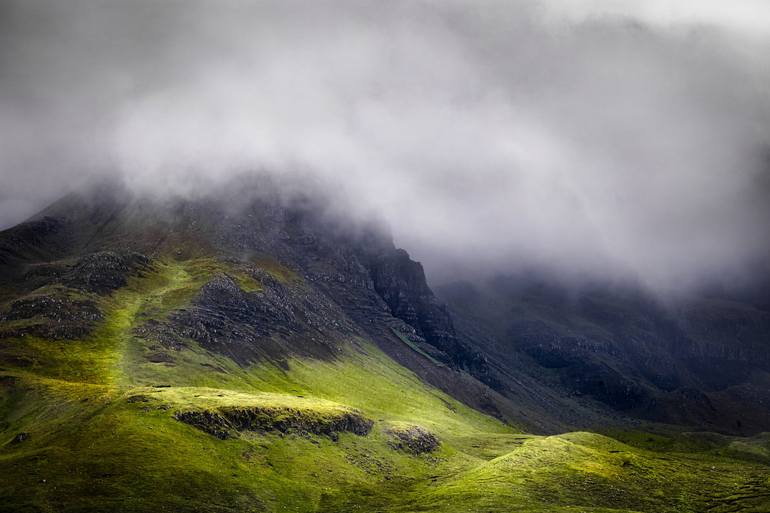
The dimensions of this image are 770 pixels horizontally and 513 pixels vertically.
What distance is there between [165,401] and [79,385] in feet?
116

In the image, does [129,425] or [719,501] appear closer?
[129,425]

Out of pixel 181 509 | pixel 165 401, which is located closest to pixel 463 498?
pixel 181 509

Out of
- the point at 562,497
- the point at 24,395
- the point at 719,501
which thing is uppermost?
the point at 719,501

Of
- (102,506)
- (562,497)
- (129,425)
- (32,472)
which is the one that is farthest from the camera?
(562,497)

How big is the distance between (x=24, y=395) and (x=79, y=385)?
15851mm

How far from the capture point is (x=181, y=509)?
13012 cm

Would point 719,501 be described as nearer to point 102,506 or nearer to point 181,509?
point 181,509

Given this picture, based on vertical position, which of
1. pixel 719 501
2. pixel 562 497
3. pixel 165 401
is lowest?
pixel 165 401

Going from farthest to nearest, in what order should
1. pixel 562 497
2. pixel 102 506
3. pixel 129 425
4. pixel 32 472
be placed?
pixel 562 497 < pixel 129 425 < pixel 32 472 < pixel 102 506

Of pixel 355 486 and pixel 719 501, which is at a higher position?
pixel 719 501

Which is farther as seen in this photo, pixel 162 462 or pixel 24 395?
pixel 24 395

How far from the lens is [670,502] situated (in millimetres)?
179875

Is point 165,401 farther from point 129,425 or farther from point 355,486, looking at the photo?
point 355,486

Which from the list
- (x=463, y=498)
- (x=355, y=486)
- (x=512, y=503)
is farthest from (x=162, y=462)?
(x=512, y=503)
